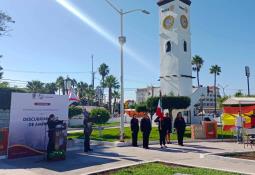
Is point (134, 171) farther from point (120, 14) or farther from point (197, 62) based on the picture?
point (197, 62)

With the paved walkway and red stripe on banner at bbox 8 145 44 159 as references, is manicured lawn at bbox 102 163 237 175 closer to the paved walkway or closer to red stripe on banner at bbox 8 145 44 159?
the paved walkway

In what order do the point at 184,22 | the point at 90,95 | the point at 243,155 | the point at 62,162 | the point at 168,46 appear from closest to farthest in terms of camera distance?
the point at 62,162
the point at 243,155
the point at 168,46
the point at 184,22
the point at 90,95

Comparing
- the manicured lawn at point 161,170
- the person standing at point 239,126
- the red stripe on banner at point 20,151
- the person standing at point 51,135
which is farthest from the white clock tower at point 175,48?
the manicured lawn at point 161,170

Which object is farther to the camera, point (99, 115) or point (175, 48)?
point (175, 48)

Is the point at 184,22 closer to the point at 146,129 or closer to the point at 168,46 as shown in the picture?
the point at 168,46

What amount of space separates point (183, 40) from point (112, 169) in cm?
4057

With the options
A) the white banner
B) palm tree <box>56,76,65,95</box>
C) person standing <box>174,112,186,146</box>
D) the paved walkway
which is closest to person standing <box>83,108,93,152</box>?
the white banner

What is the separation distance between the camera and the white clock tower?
47844mm

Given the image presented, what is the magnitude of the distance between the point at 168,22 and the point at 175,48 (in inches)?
160

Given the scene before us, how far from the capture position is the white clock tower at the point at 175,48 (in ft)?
157

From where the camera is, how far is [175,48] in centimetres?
4794

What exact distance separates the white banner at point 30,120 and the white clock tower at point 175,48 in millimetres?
34050

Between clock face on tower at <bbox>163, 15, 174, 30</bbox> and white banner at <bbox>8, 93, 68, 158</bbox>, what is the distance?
117 ft

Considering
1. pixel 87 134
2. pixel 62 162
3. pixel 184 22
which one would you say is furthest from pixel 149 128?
pixel 184 22
